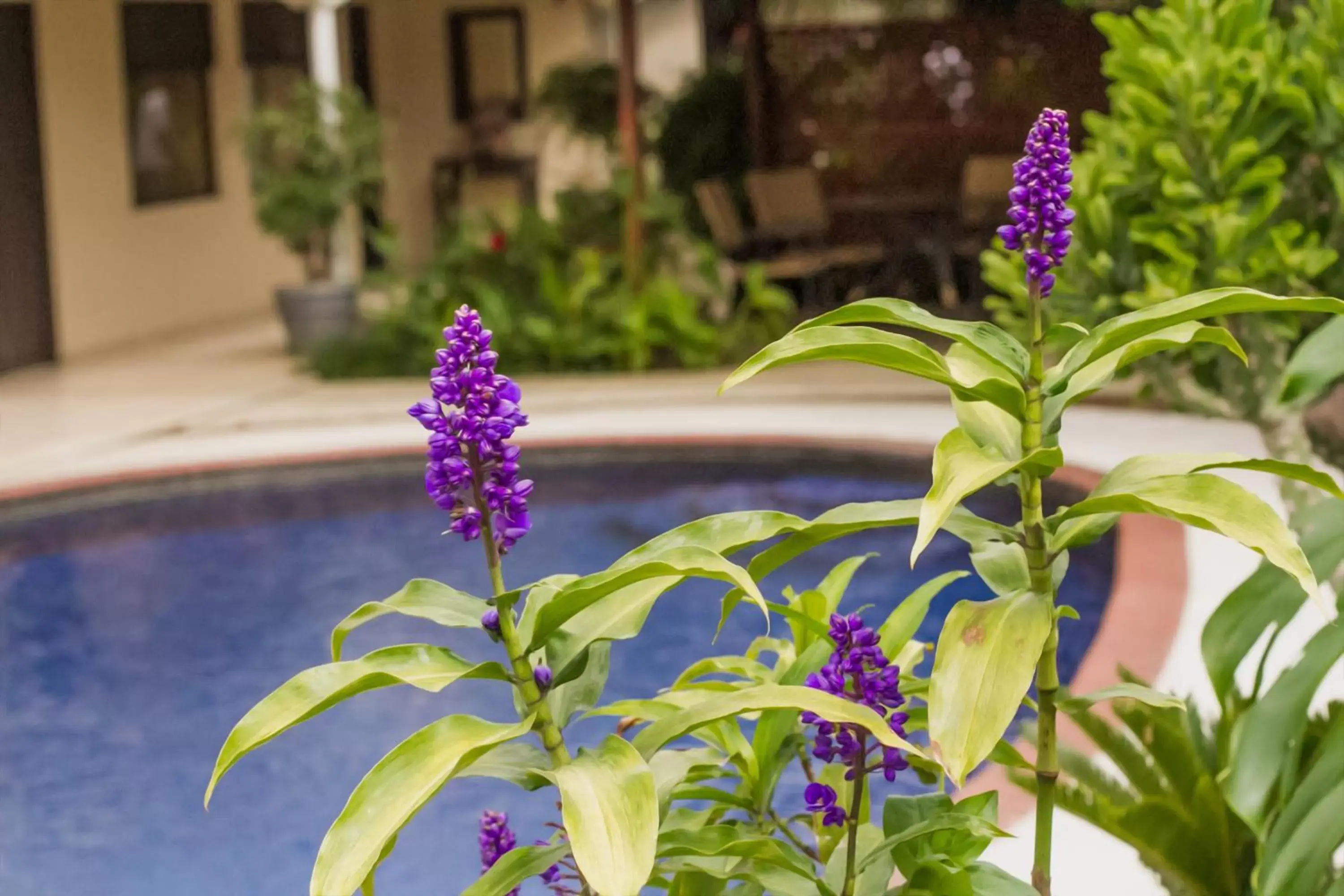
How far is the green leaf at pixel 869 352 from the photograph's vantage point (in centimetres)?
132

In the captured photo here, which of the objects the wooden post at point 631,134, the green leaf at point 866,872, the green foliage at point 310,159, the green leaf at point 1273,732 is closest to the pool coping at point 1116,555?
the green leaf at point 1273,732

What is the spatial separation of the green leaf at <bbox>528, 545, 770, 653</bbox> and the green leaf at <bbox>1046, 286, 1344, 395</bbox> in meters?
0.35

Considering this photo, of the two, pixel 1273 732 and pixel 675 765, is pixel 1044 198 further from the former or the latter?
pixel 1273 732

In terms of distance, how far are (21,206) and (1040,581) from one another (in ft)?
35.1

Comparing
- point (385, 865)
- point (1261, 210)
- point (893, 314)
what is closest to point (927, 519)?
point (893, 314)

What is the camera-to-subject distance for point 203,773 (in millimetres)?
4977

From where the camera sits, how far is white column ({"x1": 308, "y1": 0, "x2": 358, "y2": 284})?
11031 millimetres

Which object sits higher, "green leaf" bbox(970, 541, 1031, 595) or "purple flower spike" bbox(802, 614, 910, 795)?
"green leaf" bbox(970, 541, 1031, 595)

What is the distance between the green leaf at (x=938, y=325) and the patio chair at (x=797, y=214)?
31.5 ft

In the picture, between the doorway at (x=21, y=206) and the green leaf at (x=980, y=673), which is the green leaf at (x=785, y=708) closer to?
the green leaf at (x=980, y=673)

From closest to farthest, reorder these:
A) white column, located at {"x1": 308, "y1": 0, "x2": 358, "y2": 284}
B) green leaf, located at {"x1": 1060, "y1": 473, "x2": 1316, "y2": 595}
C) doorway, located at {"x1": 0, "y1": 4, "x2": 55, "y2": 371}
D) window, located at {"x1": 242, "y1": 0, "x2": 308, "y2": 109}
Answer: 1. green leaf, located at {"x1": 1060, "y1": 473, "x2": 1316, "y2": 595}
2. doorway, located at {"x1": 0, "y1": 4, "x2": 55, "y2": 371}
3. white column, located at {"x1": 308, "y1": 0, "x2": 358, "y2": 284}
4. window, located at {"x1": 242, "y1": 0, "x2": 308, "y2": 109}

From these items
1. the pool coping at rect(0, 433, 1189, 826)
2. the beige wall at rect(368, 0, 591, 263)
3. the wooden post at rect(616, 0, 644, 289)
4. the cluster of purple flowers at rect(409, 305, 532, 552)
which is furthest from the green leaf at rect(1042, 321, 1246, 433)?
the beige wall at rect(368, 0, 591, 263)

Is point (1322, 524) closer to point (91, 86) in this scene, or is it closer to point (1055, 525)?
point (1055, 525)

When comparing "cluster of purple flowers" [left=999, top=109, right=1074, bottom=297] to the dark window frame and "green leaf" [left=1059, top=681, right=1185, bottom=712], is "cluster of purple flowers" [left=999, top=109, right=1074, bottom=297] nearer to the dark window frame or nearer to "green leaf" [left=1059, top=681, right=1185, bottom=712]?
"green leaf" [left=1059, top=681, right=1185, bottom=712]
